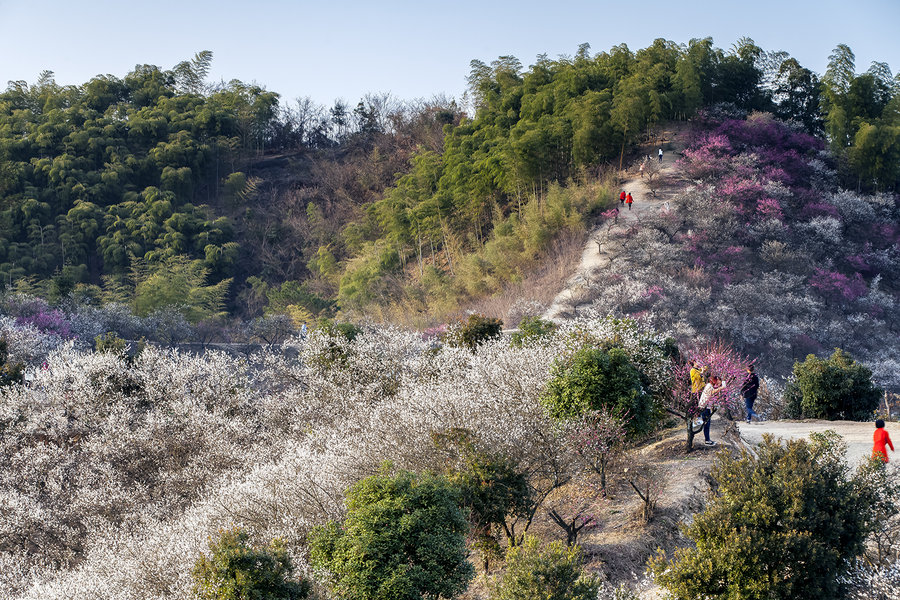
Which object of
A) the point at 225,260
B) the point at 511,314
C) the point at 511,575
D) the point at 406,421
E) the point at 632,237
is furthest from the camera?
the point at 225,260

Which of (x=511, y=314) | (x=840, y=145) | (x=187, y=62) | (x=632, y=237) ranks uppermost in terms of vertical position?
(x=187, y=62)

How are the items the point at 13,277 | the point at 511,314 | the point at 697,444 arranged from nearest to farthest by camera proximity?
the point at 697,444 → the point at 511,314 → the point at 13,277

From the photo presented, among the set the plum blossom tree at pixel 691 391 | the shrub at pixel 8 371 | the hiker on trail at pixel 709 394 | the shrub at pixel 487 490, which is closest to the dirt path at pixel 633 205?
the plum blossom tree at pixel 691 391

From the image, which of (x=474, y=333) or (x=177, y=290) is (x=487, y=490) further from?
(x=177, y=290)

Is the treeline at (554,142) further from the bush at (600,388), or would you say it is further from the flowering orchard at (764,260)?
the bush at (600,388)

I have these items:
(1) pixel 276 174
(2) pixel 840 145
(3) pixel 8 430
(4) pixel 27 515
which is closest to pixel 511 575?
(4) pixel 27 515

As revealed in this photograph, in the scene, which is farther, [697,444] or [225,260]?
[225,260]

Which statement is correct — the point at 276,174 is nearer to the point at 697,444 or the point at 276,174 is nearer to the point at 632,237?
the point at 632,237

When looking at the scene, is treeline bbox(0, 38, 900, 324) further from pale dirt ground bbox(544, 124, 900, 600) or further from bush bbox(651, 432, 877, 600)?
bush bbox(651, 432, 877, 600)
